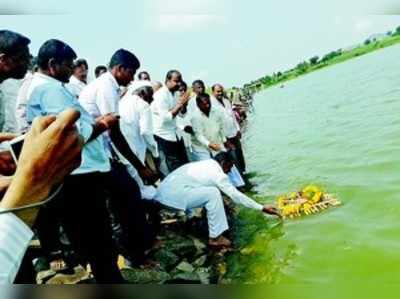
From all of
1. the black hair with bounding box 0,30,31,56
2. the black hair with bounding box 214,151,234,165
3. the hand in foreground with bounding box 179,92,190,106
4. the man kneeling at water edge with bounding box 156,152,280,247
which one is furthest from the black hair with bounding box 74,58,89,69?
the black hair with bounding box 214,151,234,165

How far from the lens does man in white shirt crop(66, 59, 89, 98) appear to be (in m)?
3.39

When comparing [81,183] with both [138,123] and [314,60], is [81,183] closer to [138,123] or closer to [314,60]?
[138,123]

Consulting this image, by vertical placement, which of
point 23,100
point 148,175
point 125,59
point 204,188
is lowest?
point 204,188

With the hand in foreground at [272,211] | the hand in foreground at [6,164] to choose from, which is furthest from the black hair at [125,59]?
the hand in foreground at [6,164]

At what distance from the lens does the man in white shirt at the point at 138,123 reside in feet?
12.0

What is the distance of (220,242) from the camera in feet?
11.6

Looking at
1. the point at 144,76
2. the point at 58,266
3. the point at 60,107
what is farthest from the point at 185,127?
the point at 58,266

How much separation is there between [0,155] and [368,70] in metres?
2.26

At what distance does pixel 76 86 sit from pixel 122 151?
0.42 m

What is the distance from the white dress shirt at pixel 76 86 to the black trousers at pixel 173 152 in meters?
0.55

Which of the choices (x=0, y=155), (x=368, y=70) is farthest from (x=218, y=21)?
(x=0, y=155)

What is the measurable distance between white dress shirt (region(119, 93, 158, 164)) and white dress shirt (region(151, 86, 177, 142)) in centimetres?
4

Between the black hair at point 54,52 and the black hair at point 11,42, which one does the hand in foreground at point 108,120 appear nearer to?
the black hair at point 54,52

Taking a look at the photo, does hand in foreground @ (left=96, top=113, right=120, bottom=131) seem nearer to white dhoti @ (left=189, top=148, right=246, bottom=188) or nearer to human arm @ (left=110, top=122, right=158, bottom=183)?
human arm @ (left=110, top=122, right=158, bottom=183)
